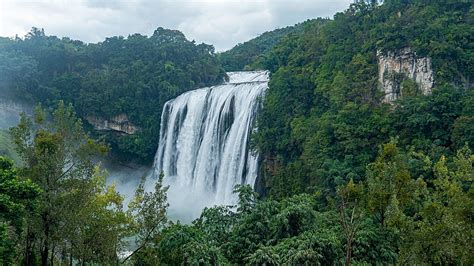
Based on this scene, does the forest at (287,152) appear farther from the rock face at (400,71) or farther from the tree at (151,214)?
the rock face at (400,71)

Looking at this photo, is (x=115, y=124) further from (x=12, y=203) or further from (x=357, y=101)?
(x=12, y=203)

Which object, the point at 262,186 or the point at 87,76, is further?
the point at 87,76

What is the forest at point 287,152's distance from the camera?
445 inches

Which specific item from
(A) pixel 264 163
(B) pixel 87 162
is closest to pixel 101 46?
(A) pixel 264 163

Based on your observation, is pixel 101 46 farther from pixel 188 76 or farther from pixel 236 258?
pixel 236 258

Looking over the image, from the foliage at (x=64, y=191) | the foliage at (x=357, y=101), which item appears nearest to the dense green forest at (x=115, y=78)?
the foliage at (x=357, y=101)

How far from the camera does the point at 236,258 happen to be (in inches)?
502

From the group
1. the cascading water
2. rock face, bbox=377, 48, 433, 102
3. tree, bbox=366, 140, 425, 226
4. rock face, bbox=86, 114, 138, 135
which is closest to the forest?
tree, bbox=366, 140, 425, 226

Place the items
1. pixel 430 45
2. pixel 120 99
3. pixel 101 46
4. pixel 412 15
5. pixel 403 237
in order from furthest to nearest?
pixel 101 46, pixel 120 99, pixel 412 15, pixel 430 45, pixel 403 237

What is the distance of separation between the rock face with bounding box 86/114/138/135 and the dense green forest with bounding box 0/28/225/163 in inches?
15.1

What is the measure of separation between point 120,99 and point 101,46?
7778 millimetres

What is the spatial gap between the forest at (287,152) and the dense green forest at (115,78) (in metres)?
0.14

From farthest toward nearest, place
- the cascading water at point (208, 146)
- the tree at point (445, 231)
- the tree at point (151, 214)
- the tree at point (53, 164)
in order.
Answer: the cascading water at point (208, 146), the tree at point (151, 214), the tree at point (53, 164), the tree at point (445, 231)

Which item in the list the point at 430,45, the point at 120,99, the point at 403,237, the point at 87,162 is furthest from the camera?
the point at 120,99
